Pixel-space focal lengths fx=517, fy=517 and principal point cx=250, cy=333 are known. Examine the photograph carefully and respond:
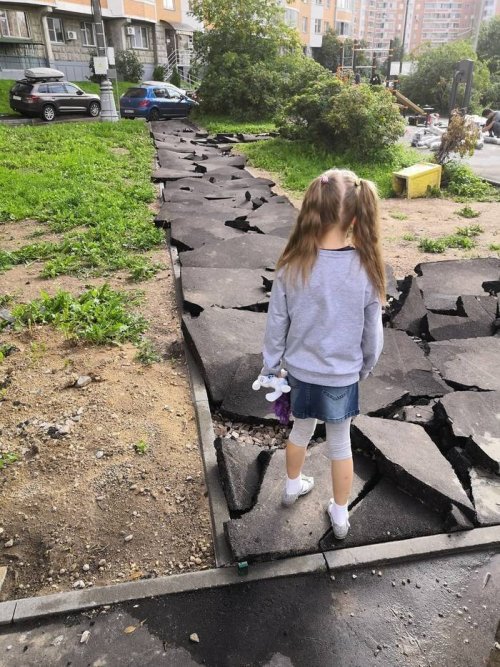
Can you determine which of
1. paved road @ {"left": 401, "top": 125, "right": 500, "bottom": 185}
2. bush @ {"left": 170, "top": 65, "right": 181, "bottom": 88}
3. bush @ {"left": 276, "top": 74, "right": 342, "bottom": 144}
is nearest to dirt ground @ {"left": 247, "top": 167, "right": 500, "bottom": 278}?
paved road @ {"left": 401, "top": 125, "right": 500, "bottom": 185}

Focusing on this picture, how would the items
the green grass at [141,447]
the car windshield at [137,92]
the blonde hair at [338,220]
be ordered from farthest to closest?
1. the car windshield at [137,92]
2. the green grass at [141,447]
3. the blonde hair at [338,220]

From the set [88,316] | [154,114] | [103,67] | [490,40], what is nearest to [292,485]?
[88,316]

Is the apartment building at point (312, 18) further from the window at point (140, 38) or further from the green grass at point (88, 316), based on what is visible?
the green grass at point (88, 316)

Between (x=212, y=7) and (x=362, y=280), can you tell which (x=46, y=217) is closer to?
(x=362, y=280)

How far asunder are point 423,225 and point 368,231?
723cm

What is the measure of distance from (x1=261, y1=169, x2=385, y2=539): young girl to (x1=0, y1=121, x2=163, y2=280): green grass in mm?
4130

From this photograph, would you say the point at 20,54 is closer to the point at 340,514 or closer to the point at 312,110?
the point at 312,110

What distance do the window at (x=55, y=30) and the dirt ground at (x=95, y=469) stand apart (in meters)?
38.3

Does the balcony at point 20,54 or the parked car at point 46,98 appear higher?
the balcony at point 20,54

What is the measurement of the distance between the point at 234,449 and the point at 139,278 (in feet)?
11.3

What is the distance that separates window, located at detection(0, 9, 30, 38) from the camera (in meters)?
32.3

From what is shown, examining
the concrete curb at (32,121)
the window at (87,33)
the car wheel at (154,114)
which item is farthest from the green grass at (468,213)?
the window at (87,33)

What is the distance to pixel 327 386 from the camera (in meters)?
2.47

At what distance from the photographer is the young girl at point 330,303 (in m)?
2.29
